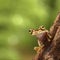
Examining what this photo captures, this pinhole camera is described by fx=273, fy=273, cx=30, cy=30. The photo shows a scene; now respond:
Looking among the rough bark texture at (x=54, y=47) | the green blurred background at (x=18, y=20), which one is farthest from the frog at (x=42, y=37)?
the green blurred background at (x=18, y=20)

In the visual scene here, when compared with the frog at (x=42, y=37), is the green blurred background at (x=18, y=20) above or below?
below

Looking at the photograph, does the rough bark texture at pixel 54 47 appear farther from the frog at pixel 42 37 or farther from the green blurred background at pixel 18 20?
the green blurred background at pixel 18 20

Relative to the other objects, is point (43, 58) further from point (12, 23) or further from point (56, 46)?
point (12, 23)

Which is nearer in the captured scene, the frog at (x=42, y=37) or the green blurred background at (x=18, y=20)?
the frog at (x=42, y=37)

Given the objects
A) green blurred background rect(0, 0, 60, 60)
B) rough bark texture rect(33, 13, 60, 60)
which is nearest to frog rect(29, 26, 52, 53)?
rough bark texture rect(33, 13, 60, 60)

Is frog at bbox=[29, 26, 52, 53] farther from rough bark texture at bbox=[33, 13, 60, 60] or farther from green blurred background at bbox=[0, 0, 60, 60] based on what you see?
green blurred background at bbox=[0, 0, 60, 60]

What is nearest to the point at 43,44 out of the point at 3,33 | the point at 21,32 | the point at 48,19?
the point at 3,33
